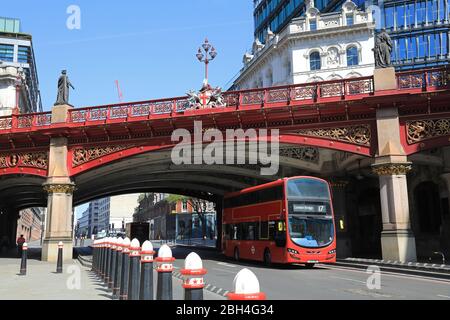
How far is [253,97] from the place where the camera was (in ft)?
76.0

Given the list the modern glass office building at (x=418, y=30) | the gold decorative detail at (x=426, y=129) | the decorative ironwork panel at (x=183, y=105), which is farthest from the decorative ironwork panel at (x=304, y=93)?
the modern glass office building at (x=418, y=30)

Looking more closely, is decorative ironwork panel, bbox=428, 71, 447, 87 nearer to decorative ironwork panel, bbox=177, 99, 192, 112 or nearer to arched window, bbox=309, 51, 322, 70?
decorative ironwork panel, bbox=177, 99, 192, 112

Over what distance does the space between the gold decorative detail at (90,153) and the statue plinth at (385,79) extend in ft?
43.0

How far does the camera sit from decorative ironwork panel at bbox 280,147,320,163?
86.0 ft

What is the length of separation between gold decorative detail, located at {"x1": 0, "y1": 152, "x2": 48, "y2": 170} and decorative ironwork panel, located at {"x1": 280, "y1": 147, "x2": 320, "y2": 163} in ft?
43.9

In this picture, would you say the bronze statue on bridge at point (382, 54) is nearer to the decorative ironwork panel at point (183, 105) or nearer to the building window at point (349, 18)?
the decorative ironwork panel at point (183, 105)

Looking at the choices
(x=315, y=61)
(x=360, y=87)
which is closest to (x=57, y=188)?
(x=360, y=87)

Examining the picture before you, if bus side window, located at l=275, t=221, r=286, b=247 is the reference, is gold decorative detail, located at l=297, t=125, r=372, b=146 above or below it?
above

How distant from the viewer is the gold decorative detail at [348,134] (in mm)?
21391

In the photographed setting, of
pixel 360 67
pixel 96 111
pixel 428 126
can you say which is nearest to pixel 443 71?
pixel 428 126

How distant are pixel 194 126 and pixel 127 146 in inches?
157

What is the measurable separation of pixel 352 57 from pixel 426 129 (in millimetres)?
29865

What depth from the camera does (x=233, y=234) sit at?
25719 millimetres

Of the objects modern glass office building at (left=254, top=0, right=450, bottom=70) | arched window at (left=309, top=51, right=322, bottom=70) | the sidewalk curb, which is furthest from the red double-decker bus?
modern glass office building at (left=254, top=0, right=450, bottom=70)
